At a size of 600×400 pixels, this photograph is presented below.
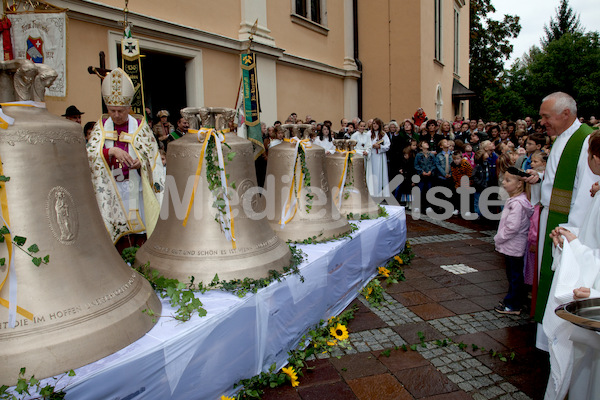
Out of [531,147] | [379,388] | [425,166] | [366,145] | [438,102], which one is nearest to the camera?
[379,388]

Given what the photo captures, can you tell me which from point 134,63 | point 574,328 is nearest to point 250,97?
point 134,63

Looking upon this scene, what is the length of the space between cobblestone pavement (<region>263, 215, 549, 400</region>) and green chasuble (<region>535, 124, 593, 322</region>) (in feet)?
1.56

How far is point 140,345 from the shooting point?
6.49 ft

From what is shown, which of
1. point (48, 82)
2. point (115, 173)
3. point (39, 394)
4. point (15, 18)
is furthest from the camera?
point (15, 18)

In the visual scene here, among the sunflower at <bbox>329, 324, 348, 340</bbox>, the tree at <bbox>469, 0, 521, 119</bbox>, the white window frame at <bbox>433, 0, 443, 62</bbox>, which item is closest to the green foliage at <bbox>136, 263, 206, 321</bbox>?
the sunflower at <bbox>329, 324, 348, 340</bbox>

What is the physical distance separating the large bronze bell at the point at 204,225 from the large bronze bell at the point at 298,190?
1058 mm

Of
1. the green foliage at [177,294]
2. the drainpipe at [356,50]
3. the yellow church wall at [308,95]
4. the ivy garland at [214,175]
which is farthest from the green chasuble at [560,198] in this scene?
the drainpipe at [356,50]

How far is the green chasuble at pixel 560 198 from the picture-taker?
321 centimetres

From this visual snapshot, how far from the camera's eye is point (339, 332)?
3.66 metres

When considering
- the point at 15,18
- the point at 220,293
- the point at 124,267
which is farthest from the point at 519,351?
the point at 15,18

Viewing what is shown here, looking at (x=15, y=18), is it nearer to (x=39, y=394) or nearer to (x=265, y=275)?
(x=265, y=275)

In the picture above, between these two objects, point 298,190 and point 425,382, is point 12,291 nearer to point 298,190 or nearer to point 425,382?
point 425,382

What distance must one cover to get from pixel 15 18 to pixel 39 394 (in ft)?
10.4

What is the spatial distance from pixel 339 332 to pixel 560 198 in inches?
79.2
